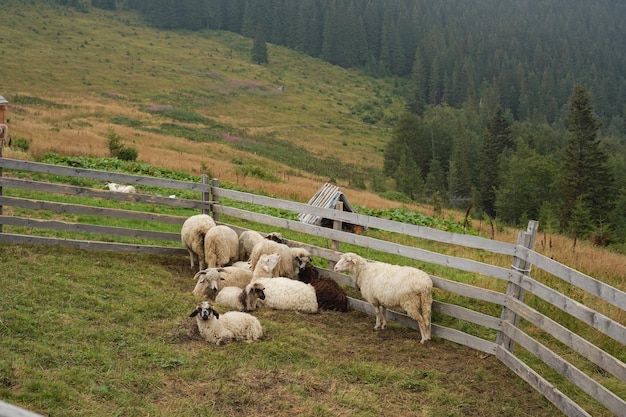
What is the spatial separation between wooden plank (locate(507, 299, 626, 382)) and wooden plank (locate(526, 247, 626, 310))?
52cm

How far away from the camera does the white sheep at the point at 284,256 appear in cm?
1108

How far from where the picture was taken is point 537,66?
151 meters

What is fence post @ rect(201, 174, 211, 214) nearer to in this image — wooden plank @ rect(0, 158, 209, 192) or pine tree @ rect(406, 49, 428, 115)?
wooden plank @ rect(0, 158, 209, 192)

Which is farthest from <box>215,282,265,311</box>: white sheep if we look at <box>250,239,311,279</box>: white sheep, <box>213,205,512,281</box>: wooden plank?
<box>213,205,512,281</box>: wooden plank

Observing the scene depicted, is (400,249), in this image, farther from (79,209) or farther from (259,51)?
(259,51)

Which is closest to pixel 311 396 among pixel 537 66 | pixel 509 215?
pixel 509 215

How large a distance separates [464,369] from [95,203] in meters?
11.5

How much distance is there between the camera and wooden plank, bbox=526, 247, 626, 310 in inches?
235

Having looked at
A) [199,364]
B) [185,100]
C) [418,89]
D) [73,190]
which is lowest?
[199,364]

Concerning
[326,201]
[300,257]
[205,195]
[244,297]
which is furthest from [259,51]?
[244,297]

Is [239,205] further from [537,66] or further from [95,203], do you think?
[537,66]

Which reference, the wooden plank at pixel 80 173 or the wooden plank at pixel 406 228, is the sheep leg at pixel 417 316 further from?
the wooden plank at pixel 80 173

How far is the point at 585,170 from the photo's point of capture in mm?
52906

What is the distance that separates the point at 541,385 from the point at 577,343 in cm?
97
